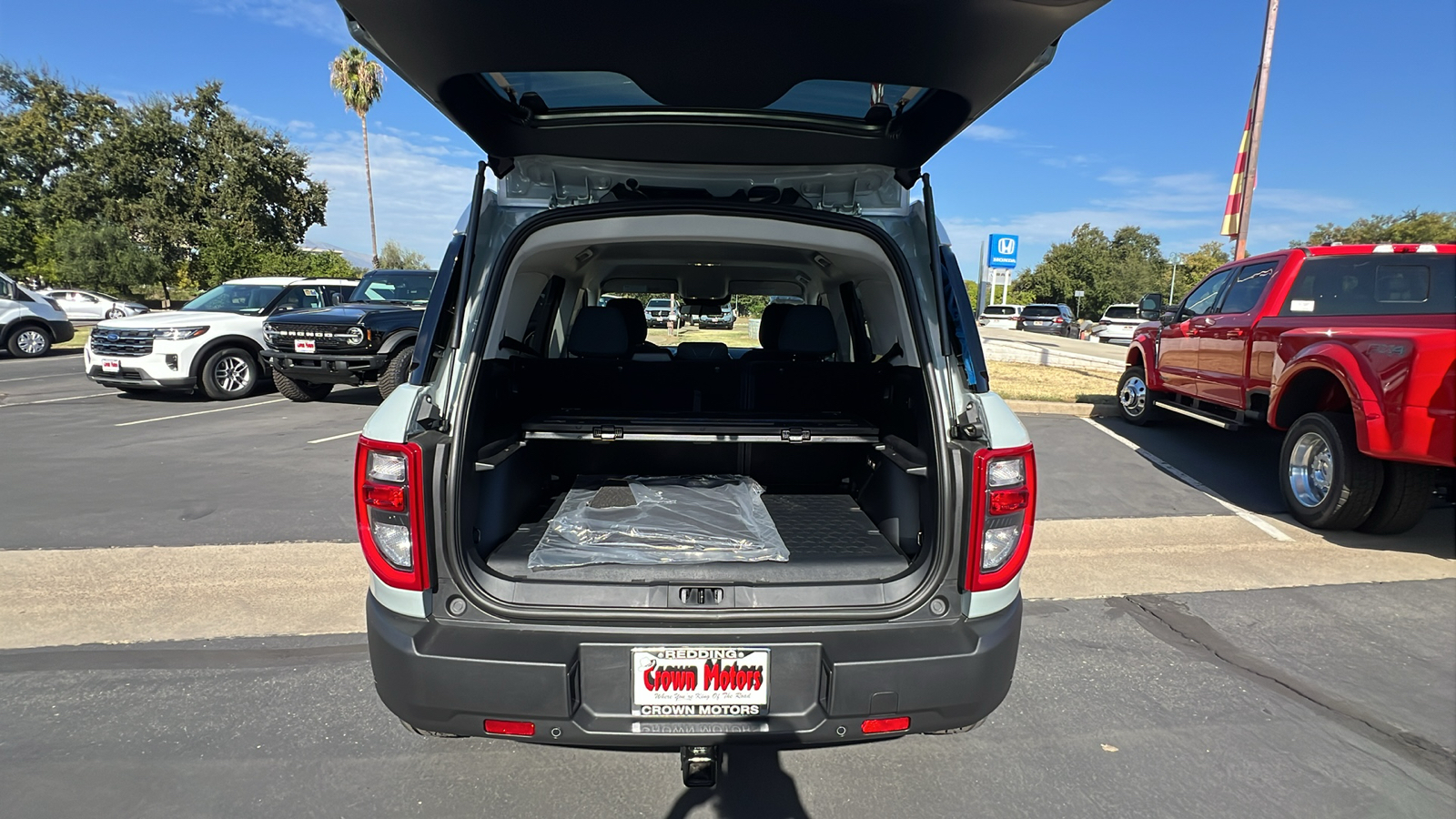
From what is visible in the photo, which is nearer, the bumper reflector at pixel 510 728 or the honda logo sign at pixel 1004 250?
the bumper reflector at pixel 510 728

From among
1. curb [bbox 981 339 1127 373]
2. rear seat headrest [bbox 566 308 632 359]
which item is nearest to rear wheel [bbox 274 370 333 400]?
rear seat headrest [bbox 566 308 632 359]

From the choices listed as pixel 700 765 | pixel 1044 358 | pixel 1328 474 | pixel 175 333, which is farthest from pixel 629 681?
pixel 1044 358

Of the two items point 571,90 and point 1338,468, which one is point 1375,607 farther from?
point 571,90

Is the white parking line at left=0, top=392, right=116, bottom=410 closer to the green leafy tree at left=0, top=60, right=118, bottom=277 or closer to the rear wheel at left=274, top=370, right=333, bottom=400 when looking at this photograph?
the rear wheel at left=274, top=370, right=333, bottom=400

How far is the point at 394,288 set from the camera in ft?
34.4

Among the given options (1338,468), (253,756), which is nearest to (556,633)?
(253,756)

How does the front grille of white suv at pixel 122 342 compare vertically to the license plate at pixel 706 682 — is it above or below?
above

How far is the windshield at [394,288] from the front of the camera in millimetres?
10359

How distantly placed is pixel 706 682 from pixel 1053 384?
37.1 feet

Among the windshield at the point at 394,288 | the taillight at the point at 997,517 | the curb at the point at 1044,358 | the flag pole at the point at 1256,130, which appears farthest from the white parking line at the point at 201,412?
the flag pole at the point at 1256,130

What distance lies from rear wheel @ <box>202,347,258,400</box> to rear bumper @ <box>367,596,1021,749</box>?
32.3ft

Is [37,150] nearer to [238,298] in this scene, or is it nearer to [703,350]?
[238,298]

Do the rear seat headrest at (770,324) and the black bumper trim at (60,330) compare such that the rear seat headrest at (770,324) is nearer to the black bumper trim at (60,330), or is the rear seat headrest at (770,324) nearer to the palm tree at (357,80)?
the black bumper trim at (60,330)

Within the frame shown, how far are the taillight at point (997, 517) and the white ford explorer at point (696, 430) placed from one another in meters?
0.01
